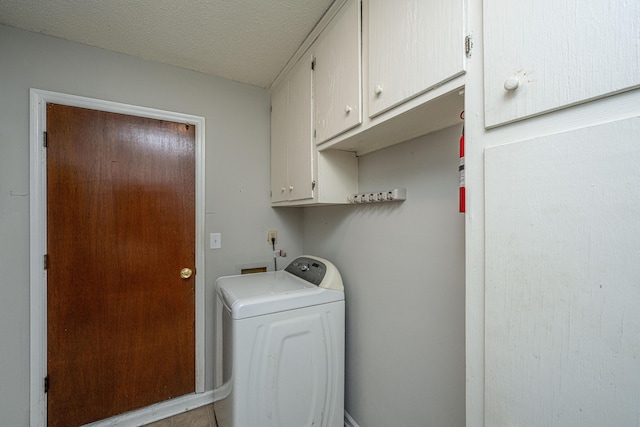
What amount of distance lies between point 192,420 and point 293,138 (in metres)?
2.02

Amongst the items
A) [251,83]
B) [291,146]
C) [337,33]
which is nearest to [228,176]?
[291,146]

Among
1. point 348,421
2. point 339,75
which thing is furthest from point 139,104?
point 348,421

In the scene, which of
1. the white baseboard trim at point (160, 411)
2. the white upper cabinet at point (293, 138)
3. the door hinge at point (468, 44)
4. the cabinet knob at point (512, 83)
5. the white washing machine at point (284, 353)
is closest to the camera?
the cabinet knob at point (512, 83)

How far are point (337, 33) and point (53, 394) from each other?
2.56m

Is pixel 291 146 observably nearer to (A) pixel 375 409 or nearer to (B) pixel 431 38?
(B) pixel 431 38

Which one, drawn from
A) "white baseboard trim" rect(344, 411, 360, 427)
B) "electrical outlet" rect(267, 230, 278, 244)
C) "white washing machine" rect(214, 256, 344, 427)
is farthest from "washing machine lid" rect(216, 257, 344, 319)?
"white baseboard trim" rect(344, 411, 360, 427)

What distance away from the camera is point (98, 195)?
5.29 feet

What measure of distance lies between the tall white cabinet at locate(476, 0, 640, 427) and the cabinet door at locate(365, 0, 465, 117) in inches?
3.8

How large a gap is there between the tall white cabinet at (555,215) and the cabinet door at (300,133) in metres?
0.97

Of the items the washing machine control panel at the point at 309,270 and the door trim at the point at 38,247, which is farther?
the washing machine control panel at the point at 309,270

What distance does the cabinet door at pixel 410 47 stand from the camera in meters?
0.71

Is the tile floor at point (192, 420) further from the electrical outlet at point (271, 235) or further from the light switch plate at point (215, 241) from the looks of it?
the electrical outlet at point (271, 235)

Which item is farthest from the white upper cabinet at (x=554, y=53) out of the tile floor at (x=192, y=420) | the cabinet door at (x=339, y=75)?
the tile floor at (x=192, y=420)

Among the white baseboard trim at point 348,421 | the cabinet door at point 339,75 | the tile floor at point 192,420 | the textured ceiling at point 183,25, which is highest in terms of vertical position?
the textured ceiling at point 183,25
